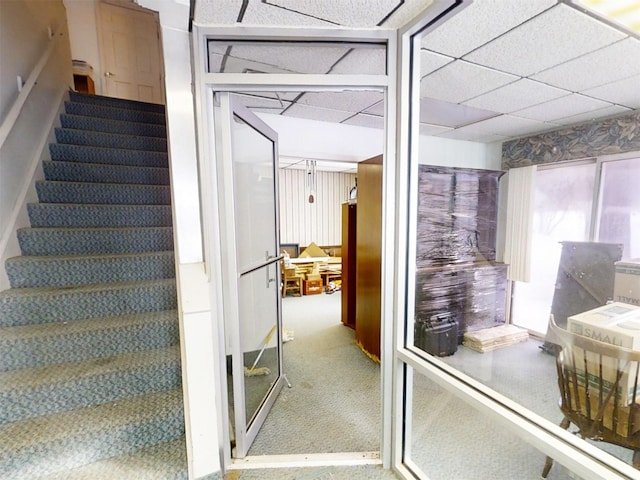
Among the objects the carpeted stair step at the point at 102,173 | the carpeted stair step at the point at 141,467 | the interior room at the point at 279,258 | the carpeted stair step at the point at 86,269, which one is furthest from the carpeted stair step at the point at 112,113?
the carpeted stair step at the point at 141,467

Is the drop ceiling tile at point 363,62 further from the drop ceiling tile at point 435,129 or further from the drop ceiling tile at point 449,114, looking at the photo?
the drop ceiling tile at point 435,129

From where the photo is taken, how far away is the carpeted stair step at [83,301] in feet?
5.48

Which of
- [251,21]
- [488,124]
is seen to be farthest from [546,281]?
[251,21]

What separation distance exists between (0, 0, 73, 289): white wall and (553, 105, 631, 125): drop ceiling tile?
4597 mm

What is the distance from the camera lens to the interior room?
54.3 inches

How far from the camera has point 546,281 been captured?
3398mm

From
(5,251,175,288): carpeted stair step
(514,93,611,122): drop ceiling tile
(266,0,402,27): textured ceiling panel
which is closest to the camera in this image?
(266,0,402,27): textured ceiling panel

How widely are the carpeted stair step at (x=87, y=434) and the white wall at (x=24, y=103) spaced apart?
974 mm

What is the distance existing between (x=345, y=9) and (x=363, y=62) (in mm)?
470

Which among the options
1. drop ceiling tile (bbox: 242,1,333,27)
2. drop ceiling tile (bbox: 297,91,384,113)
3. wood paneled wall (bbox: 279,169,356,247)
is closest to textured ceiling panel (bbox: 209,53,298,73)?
drop ceiling tile (bbox: 242,1,333,27)

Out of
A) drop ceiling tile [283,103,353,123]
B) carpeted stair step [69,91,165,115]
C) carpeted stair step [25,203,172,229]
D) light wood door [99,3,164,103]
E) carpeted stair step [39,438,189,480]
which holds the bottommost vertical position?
carpeted stair step [39,438,189,480]

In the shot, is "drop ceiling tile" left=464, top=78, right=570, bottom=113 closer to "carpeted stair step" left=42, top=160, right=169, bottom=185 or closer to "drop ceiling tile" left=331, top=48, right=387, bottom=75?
"drop ceiling tile" left=331, top=48, right=387, bottom=75

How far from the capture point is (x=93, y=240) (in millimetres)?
2098

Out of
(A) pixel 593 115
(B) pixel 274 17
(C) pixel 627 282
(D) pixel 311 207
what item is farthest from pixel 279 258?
(D) pixel 311 207
